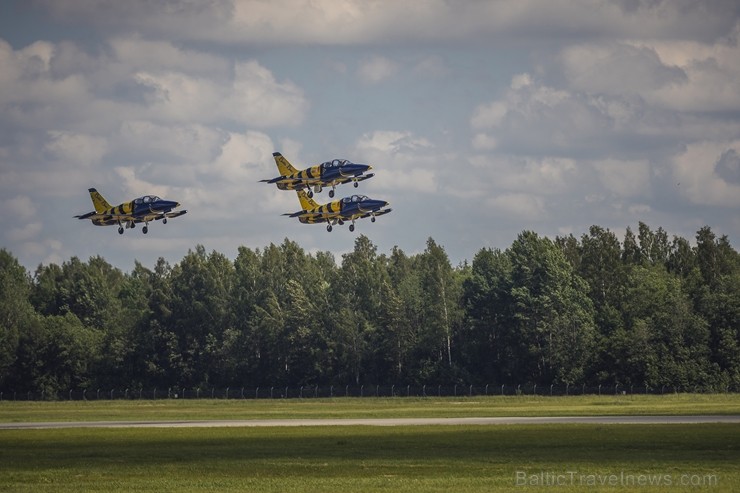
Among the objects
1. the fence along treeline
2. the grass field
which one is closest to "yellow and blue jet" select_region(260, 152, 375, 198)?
the grass field

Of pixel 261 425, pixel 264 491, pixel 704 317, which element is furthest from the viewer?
pixel 704 317

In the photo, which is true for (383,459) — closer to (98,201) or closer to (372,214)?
(372,214)

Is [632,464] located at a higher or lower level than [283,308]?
lower

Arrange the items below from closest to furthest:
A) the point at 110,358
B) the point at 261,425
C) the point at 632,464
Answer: the point at 632,464 → the point at 261,425 → the point at 110,358

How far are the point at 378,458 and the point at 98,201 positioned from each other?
66.1 metres

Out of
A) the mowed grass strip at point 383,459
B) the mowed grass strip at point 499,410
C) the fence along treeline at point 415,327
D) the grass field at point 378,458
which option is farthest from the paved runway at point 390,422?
the fence along treeline at point 415,327

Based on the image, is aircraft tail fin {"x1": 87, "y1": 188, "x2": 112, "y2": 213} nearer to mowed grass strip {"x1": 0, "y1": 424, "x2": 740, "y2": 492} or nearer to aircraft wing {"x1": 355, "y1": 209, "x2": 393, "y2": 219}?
aircraft wing {"x1": 355, "y1": 209, "x2": 393, "y2": 219}

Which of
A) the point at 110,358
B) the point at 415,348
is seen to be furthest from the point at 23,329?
the point at 415,348

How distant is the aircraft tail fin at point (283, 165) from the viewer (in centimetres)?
12086

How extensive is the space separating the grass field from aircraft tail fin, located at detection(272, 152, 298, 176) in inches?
1689

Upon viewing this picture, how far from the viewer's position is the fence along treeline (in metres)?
156

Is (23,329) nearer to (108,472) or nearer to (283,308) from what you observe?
(283,308)

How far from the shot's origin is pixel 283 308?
624 ft

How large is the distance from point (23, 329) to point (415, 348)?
59653 mm
